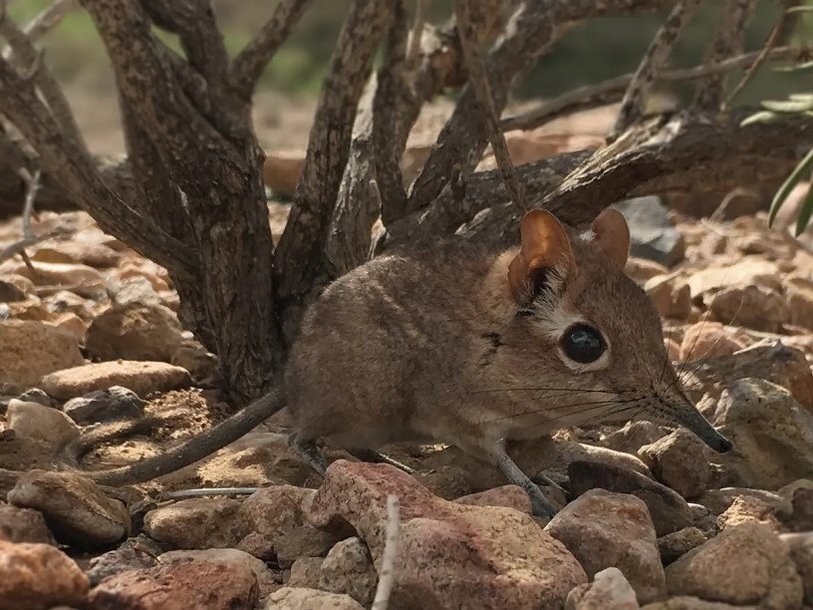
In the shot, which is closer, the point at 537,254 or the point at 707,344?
the point at 537,254

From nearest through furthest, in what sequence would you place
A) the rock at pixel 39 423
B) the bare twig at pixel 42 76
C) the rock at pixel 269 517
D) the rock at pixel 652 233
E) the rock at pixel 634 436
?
the rock at pixel 269 517
the rock at pixel 39 423
the rock at pixel 634 436
the bare twig at pixel 42 76
the rock at pixel 652 233

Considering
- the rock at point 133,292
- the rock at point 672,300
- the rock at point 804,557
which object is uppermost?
the rock at point 672,300

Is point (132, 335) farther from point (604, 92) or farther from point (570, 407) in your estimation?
point (604, 92)

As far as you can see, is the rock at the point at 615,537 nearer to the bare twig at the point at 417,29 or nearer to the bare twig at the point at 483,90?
the bare twig at the point at 483,90

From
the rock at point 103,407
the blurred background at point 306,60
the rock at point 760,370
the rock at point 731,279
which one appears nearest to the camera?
the rock at point 760,370

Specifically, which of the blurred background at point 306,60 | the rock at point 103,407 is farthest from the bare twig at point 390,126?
the blurred background at point 306,60

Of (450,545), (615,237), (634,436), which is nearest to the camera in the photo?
(450,545)

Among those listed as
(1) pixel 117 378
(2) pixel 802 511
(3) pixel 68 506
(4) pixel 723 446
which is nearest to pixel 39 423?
(1) pixel 117 378
